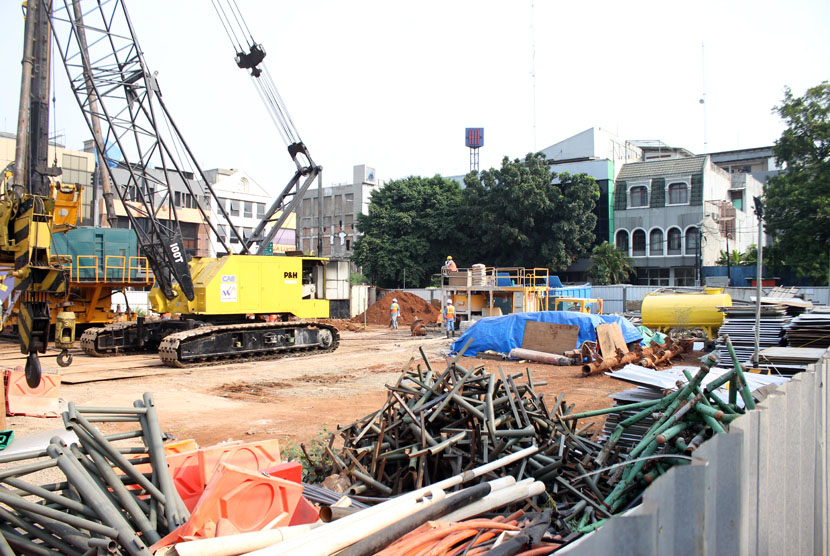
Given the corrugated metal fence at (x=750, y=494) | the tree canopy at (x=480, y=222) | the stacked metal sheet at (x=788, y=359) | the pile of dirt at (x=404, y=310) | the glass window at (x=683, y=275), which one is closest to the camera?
the corrugated metal fence at (x=750, y=494)

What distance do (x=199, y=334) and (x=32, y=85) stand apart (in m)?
7.15

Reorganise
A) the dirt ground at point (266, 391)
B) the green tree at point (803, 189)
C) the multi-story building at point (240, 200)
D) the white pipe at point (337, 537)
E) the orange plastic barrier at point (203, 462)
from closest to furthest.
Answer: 1. the white pipe at point (337, 537)
2. the orange plastic barrier at point (203, 462)
3. the dirt ground at point (266, 391)
4. the green tree at point (803, 189)
5. the multi-story building at point (240, 200)

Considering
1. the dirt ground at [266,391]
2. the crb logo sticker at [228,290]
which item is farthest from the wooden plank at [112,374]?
the crb logo sticker at [228,290]

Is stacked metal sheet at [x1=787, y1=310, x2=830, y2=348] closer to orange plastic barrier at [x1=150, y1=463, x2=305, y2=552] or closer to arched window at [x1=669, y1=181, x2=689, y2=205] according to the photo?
orange plastic barrier at [x1=150, y1=463, x2=305, y2=552]

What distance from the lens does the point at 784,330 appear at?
43.0 ft

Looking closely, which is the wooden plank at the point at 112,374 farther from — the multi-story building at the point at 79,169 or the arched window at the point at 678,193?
the arched window at the point at 678,193

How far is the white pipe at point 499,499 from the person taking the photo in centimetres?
402

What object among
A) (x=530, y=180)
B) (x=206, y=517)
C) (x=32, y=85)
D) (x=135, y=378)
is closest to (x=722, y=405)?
(x=206, y=517)

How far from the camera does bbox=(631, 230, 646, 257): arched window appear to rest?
4269cm

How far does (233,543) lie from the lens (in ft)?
11.4

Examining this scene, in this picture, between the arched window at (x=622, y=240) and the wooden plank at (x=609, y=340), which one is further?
the arched window at (x=622, y=240)

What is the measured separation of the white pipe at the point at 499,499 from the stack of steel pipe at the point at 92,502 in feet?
6.06

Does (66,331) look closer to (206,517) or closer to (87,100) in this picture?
(206,517)

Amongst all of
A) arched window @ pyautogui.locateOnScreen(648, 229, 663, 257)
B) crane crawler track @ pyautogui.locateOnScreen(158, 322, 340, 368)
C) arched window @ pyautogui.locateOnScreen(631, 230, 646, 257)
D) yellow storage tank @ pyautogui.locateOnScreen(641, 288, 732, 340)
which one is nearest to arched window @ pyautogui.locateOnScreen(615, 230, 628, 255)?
arched window @ pyautogui.locateOnScreen(631, 230, 646, 257)
